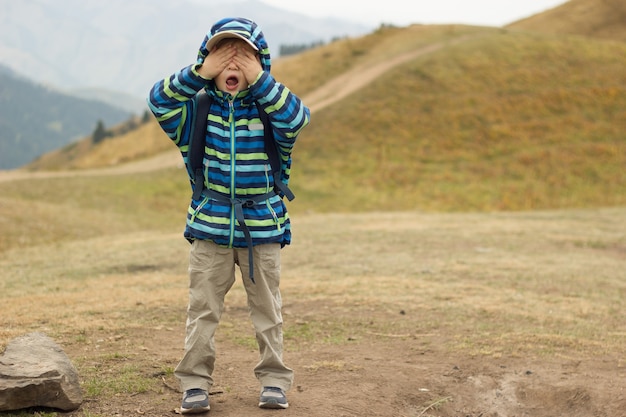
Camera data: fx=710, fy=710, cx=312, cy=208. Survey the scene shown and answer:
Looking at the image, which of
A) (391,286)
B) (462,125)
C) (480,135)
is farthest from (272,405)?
(462,125)

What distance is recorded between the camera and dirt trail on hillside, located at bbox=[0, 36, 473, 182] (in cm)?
2930

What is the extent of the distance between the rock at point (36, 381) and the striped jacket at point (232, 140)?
119 cm

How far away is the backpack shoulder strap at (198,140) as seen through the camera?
4.41m

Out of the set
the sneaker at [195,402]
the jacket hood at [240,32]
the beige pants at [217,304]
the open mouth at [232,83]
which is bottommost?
the sneaker at [195,402]

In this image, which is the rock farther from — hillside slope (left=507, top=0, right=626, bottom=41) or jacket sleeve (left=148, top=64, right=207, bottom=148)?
hillside slope (left=507, top=0, right=626, bottom=41)

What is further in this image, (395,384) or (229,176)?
(395,384)

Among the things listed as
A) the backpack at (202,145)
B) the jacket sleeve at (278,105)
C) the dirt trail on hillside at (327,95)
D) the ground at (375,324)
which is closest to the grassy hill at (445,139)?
the dirt trail on hillside at (327,95)

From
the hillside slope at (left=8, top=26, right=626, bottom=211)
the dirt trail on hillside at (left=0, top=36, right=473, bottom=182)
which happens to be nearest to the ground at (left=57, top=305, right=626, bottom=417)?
the hillside slope at (left=8, top=26, right=626, bottom=211)

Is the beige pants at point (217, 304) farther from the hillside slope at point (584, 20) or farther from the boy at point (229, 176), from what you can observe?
the hillside slope at point (584, 20)

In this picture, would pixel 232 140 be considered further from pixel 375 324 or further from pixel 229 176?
pixel 375 324

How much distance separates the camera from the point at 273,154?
4496 mm

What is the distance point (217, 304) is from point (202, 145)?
1.01 m

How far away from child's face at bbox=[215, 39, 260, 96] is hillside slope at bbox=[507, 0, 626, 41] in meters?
60.3

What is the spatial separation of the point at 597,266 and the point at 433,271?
319 centimetres
